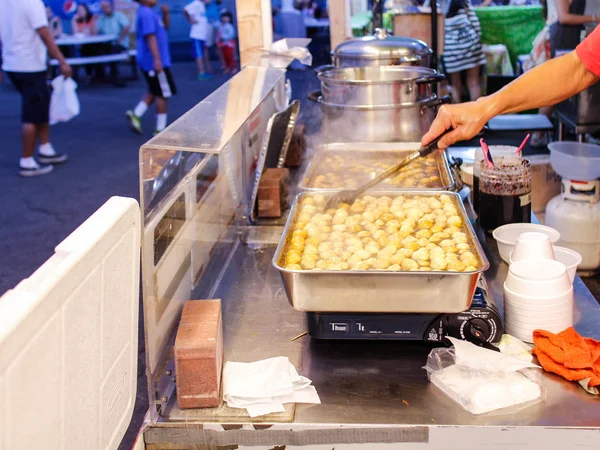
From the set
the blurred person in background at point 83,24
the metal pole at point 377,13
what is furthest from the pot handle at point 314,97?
the blurred person in background at point 83,24

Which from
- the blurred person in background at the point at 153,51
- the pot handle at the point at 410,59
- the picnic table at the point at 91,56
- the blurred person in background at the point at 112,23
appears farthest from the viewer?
the blurred person in background at the point at 112,23

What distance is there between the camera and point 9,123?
33.5ft

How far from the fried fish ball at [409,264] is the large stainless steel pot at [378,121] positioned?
1077 mm

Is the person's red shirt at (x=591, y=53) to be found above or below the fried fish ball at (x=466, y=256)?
above

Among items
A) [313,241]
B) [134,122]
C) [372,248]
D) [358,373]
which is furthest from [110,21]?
[358,373]

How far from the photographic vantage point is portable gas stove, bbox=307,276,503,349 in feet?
5.24

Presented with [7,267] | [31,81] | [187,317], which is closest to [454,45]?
[31,81]

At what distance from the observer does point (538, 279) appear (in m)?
1.64

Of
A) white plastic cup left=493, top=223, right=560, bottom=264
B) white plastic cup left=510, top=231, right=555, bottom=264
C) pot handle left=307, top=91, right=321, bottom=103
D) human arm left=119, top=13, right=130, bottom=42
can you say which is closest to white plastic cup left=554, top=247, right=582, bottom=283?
white plastic cup left=493, top=223, right=560, bottom=264

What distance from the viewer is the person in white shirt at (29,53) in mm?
6242

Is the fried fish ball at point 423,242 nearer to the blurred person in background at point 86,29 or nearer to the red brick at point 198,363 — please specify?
the red brick at point 198,363

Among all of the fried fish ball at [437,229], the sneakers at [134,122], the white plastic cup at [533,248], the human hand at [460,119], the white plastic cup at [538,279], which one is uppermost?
the human hand at [460,119]

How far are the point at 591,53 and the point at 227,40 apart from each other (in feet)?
44.5

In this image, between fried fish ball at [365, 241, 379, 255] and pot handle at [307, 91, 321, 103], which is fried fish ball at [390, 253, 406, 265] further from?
pot handle at [307, 91, 321, 103]
